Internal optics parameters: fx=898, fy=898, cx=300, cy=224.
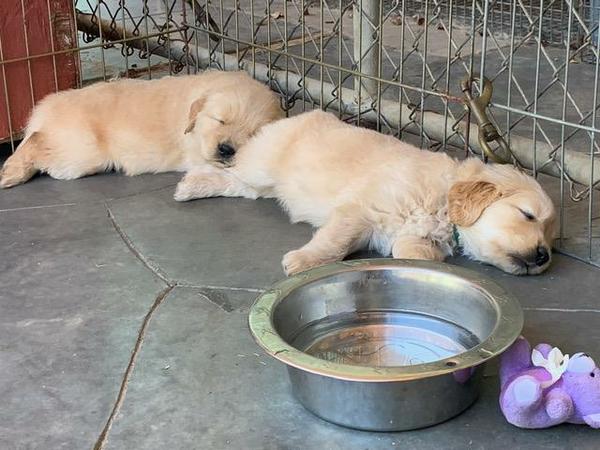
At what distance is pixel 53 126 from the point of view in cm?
368

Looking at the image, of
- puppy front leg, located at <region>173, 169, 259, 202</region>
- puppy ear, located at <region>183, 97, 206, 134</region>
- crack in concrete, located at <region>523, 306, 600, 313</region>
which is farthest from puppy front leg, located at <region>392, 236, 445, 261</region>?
puppy ear, located at <region>183, 97, 206, 134</region>

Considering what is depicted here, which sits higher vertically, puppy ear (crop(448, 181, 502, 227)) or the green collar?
puppy ear (crop(448, 181, 502, 227))

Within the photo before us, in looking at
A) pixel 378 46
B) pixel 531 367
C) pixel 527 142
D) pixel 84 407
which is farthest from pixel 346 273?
pixel 378 46

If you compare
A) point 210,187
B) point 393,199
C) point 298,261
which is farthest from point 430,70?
point 298,261

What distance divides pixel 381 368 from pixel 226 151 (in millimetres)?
1830

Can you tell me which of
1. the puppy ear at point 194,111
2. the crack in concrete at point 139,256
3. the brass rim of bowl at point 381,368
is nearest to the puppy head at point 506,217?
the brass rim of bowl at point 381,368

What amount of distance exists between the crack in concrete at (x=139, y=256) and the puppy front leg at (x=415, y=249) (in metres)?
0.70

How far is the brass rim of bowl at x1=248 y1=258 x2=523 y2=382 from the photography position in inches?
70.8

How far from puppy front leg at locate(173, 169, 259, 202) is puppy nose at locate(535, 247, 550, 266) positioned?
118 cm

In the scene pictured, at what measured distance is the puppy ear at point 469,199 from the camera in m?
2.67

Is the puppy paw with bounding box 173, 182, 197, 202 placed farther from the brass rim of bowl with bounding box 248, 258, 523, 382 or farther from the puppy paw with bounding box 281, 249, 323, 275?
the brass rim of bowl with bounding box 248, 258, 523, 382

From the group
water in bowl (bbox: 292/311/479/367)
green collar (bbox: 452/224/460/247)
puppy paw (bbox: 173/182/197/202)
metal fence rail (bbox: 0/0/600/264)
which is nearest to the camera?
water in bowl (bbox: 292/311/479/367)

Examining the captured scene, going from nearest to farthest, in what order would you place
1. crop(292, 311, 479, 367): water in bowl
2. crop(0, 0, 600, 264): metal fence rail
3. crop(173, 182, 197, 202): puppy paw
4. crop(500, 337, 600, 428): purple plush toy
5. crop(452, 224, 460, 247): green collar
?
crop(500, 337, 600, 428): purple plush toy, crop(292, 311, 479, 367): water in bowl, crop(452, 224, 460, 247): green collar, crop(0, 0, 600, 264): metal fence rail, crop(173, 182, 197, 202): puppy paw

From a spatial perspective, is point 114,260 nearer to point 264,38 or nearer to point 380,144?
point 380,144
